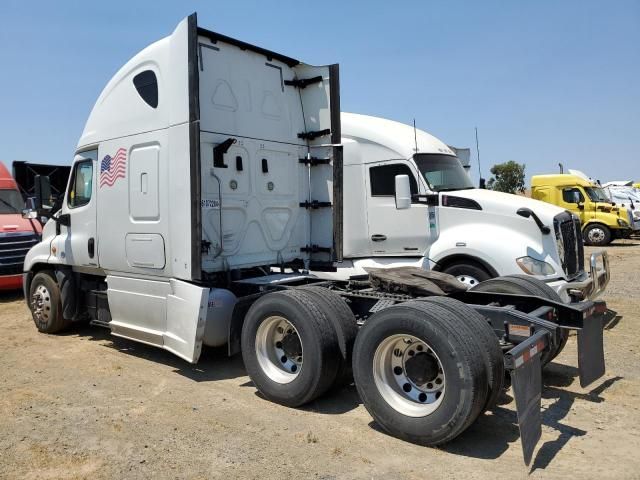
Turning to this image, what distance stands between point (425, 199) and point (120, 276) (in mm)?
4451

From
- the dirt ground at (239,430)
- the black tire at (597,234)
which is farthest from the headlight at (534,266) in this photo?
Result: the black tire at (597,234)

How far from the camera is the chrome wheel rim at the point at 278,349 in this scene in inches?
199

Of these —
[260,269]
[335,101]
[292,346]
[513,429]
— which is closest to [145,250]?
[260,269]

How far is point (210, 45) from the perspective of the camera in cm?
612

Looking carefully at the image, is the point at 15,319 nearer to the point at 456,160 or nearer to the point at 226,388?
the point at 226,388

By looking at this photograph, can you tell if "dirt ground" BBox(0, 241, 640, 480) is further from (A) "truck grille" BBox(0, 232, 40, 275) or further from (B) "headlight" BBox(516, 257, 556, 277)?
(A) "truck grille" BBox(0, 232, 40, 275)

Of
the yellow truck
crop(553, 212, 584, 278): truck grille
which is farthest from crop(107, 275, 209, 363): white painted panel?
the yellow truck

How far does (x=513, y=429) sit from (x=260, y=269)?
3.60 m

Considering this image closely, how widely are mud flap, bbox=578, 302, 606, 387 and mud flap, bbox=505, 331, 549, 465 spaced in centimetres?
79

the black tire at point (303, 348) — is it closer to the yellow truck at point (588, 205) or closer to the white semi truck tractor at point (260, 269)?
the white semi truck tractor at point (260, 269)

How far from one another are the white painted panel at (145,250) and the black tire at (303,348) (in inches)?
58.2

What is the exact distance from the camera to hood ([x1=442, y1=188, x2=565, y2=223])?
761cm

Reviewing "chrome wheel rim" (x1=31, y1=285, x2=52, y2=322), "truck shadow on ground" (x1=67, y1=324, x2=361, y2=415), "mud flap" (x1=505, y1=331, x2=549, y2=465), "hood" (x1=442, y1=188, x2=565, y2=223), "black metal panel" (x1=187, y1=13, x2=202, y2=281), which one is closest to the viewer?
"mud flap" (x1=505, y1=331, x2=549, y2=465)

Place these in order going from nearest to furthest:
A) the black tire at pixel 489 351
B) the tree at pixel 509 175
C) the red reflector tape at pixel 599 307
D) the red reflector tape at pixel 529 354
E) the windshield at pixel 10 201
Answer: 1. the red reflector tape at pixel 529 354
2. the black tire at pixel 489 351
3. the red reflector tape at pixel 599 307
4. the windshield at pixel 10 201
5. the tree at pixel 509 175
